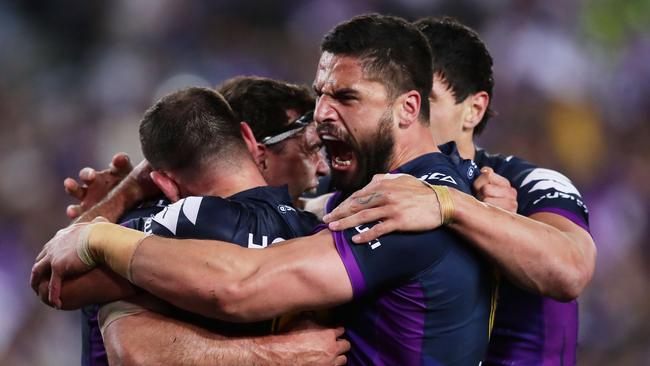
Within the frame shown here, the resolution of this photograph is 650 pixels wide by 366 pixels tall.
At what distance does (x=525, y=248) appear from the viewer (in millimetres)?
3518

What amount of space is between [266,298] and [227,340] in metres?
0.40

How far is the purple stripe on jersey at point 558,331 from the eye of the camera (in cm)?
425

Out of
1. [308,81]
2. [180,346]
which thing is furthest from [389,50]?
[308,81]

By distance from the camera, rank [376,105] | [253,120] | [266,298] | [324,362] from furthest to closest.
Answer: [253,120]
[376,105]
[324,362]
[266,298]

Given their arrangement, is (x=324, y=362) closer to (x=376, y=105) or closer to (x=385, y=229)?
(x=385, y=229)

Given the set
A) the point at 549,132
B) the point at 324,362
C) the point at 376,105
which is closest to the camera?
the point at 324,362

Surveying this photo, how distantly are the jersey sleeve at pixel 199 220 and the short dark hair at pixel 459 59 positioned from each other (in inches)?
72.2

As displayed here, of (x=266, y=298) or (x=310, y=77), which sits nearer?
(x=266, y=298)

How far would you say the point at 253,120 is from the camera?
181 inches

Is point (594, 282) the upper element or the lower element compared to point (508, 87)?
lower

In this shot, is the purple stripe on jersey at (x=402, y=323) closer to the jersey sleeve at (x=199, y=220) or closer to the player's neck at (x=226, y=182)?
the jersey sleeve at (x=199, y=220)

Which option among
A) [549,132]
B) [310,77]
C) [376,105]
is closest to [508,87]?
[549,132]

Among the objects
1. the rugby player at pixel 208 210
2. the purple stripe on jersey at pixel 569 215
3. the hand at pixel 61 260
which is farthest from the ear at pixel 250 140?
the purple stripe on jersey at pixel 569 215

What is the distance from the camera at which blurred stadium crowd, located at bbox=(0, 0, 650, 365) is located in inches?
348
